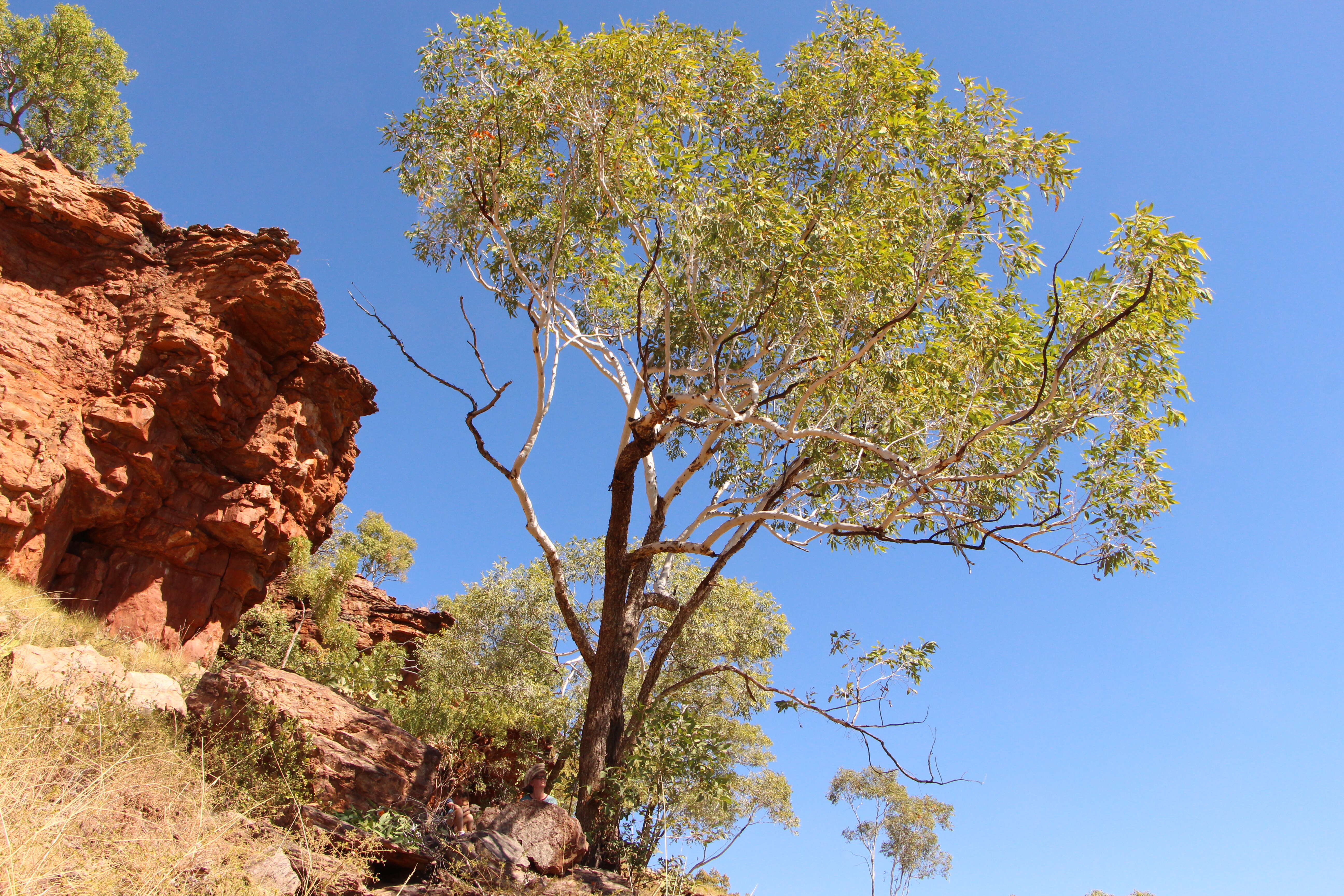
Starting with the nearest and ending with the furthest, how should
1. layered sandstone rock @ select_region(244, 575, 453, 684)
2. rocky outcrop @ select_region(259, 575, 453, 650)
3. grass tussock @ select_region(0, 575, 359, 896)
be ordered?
grass tussock @ select_region(0, 575, 359, 896) → layered sandstone rock @ select_region(244, 575, 453, 684) → rocky outcrop @ select_region(259, 575, 453, 650)

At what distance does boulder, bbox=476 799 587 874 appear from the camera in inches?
275

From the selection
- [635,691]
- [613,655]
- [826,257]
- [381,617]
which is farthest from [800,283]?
[381,617]

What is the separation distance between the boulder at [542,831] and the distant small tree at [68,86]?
82.0 ft

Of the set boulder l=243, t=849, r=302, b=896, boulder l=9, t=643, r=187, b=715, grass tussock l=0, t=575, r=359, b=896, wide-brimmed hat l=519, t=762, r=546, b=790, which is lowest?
boulder l=243, t=849, r=302, b=896

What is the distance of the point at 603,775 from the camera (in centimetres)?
904

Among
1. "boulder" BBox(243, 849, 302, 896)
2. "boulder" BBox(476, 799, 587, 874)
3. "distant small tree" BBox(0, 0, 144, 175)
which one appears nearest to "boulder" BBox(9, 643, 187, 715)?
"boulder" BBox(243, 849, 302, 896)

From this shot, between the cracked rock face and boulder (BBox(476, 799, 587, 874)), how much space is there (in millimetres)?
9417

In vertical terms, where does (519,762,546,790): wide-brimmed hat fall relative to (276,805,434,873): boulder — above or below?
above

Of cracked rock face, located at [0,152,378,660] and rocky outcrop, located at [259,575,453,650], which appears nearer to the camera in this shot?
cracked rock face, located at [0,152,378,660]

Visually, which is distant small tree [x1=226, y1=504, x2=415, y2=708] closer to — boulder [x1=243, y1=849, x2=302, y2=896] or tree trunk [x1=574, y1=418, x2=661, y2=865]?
tree trunk [x1=574, y1=418, x2=661, y2=865]

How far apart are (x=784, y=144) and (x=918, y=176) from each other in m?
2.06

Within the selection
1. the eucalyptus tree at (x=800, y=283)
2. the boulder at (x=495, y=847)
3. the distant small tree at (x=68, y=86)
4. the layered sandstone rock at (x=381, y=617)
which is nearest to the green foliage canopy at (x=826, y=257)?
the eucalyptus tree at (x=800, y=283)

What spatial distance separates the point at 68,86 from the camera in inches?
911

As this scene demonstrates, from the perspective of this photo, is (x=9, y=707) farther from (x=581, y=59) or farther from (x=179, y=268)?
→ (x=179, y=268)
